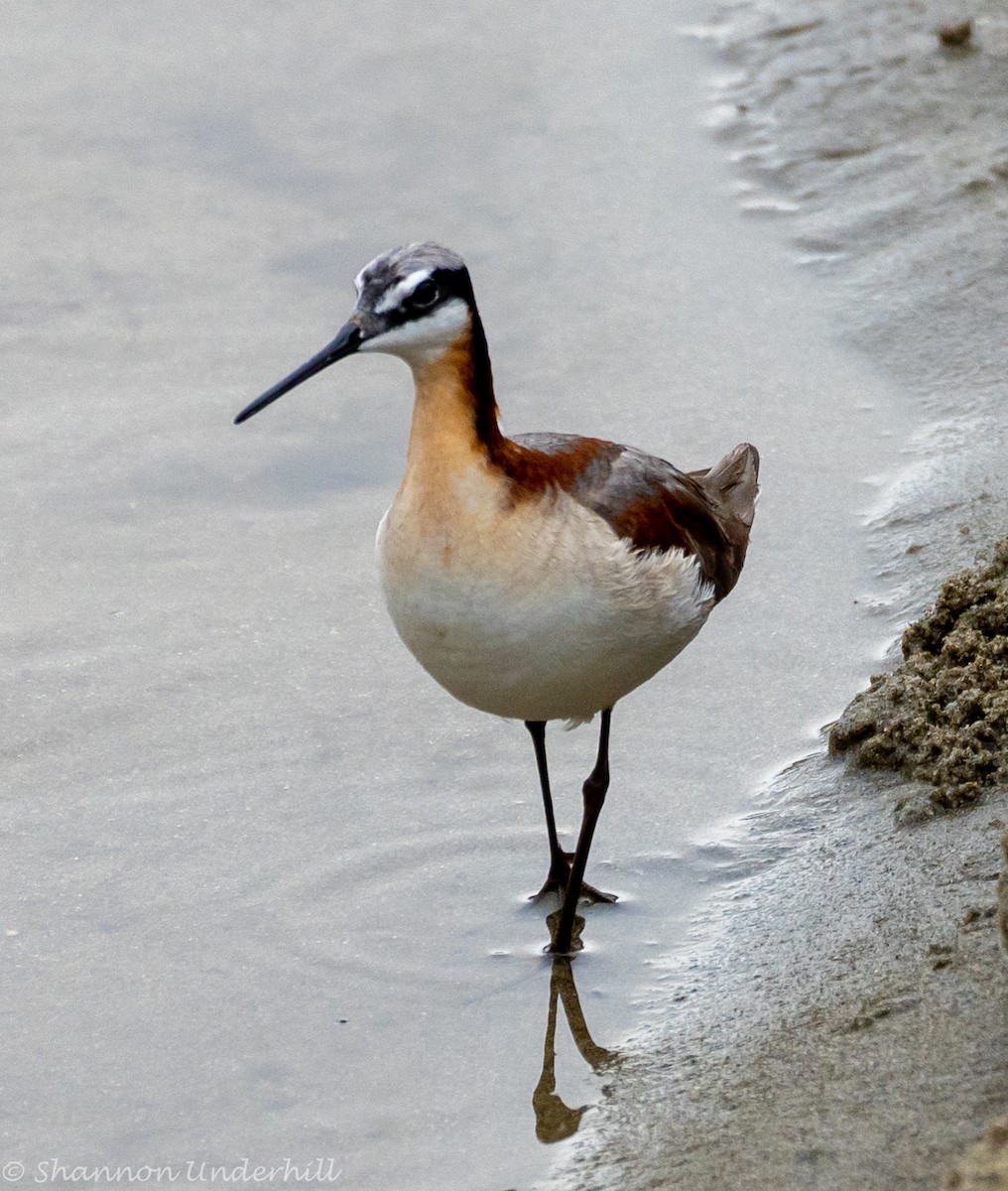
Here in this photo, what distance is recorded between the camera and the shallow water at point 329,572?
5332mm

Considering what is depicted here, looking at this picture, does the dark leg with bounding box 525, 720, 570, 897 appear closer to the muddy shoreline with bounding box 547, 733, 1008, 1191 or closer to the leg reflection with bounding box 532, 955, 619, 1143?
the leg reflection with bounding box 532, 955, 619, 1143

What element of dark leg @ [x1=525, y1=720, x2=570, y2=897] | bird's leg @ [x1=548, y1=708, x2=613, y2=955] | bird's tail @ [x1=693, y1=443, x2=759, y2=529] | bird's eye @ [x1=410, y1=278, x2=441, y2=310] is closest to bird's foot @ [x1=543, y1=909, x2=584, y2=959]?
bird's leg @ [x1=548, y1=708, x2=613, y2=955]

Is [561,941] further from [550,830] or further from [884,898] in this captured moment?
[884,898]

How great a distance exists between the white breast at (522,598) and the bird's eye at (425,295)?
523mm

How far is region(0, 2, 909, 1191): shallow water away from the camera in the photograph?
210 inches

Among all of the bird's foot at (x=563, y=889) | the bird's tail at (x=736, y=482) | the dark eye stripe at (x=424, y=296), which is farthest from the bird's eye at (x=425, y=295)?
the bird's foot at (x=563, y=889)

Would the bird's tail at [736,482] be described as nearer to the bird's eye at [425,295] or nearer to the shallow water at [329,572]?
the shallow water at [329,572]

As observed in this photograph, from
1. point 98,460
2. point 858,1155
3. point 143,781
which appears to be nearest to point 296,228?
point 98,460

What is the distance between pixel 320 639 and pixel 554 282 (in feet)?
9.66

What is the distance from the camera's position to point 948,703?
227 inches

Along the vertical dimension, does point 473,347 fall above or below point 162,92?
above

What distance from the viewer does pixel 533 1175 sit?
4785mm

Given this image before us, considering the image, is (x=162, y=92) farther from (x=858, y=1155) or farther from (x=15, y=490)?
(x=858, y=1155)

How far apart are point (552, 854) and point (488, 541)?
56.5 inches
